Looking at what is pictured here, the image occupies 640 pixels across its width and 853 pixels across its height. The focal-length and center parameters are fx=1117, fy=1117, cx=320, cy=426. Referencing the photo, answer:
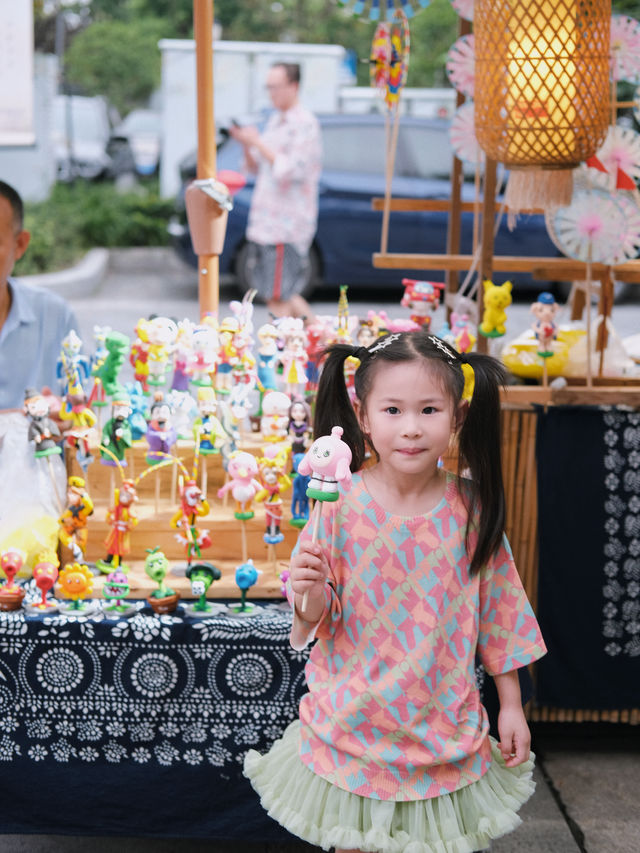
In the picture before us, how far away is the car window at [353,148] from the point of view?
27.7 feet

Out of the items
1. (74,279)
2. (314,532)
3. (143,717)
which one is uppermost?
(314,532)

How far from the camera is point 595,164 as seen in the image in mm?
2637

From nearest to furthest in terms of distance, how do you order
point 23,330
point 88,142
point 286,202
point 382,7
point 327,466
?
point 327,466 → point 23,330 → point 382,7 → point 286,202 → point 88,142

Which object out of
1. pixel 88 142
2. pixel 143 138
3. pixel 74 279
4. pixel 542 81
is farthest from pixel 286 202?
pixel 143 138

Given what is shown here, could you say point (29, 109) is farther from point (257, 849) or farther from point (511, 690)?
point (511, 690)

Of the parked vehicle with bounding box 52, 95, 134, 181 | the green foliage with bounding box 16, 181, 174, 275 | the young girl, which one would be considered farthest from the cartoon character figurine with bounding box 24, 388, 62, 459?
the parked vehicle with bounding box 52, 95, 134, 181

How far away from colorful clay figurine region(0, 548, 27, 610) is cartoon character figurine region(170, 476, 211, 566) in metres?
0.31

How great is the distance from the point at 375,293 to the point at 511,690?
24.3 ft

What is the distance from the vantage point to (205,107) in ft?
8.18

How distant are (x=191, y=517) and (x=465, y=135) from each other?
1282 millimetres

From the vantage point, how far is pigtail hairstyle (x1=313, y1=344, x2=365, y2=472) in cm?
171

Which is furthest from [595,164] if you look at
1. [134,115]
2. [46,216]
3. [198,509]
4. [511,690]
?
[134,115]

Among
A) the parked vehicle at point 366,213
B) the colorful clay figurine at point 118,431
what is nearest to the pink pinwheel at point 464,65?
the colorful clay figurine at point 118,431

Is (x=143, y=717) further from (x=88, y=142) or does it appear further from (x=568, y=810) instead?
(x=88, y=142)
